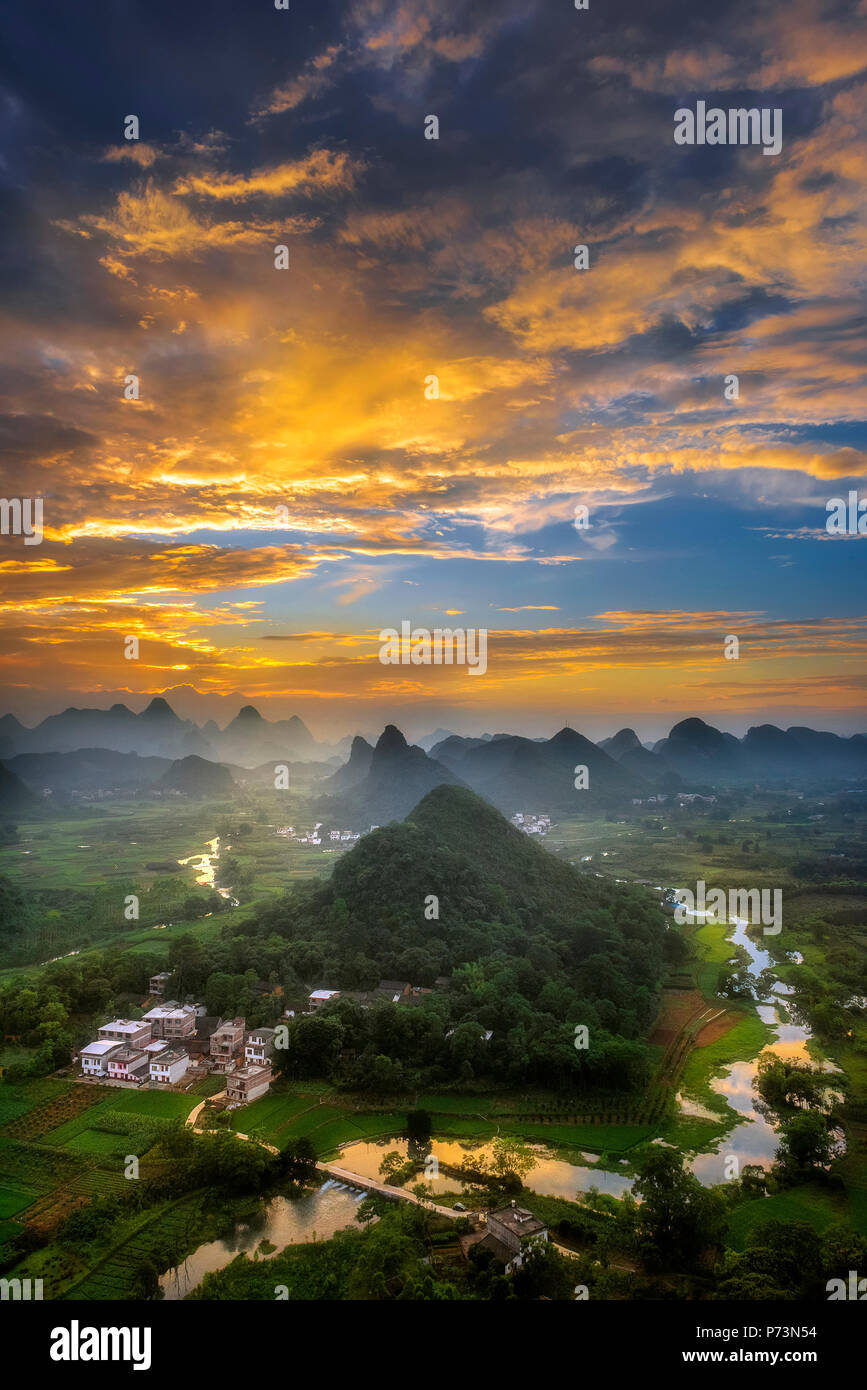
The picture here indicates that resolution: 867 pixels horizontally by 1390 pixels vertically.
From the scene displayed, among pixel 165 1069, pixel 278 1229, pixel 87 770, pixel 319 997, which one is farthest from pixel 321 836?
pixel 87 770

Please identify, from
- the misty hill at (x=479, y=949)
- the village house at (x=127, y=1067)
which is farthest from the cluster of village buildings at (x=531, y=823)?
the village house at (x=127, y=1067)

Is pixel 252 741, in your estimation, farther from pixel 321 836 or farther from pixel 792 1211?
pixel 792 1211

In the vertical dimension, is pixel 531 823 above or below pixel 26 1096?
below

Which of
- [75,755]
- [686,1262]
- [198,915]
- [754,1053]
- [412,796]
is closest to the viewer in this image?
[686,1262]

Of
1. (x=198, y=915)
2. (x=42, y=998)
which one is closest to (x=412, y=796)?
(x=198, y=915)

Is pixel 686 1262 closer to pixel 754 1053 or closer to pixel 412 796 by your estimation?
pixel 754 1053

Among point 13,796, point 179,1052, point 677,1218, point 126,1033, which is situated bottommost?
point 179,1052
